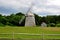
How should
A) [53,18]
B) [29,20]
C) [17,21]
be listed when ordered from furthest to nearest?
[53,18] < [17,21] < [29,20]

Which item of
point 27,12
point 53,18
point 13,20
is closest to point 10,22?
point 13,20

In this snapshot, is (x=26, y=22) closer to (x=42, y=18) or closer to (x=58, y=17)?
(x=42, y=18)

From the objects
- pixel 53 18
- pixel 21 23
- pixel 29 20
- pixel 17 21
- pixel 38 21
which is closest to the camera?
pixel 29 20

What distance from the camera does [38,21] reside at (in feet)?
193

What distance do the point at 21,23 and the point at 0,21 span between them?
25.9 feet

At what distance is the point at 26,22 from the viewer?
4675 cm

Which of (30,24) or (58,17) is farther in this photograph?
(58,17)

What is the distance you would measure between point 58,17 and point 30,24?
24.6 metres

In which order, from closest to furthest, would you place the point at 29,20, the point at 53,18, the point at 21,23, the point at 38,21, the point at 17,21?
the point at 29,20 → the point at 21,23 → the point at 17,21 → the point at 38,21 → the point at 53,18

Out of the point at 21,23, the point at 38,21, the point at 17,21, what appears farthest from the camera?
the point at 38,21

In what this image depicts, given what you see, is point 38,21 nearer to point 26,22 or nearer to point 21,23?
point 21,23

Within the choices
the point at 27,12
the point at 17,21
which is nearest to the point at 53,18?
the point at 17,21

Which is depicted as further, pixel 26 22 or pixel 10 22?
pixel 10 22

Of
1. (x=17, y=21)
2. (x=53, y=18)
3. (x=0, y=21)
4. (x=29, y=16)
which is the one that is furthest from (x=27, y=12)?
(x=53, y=18)
